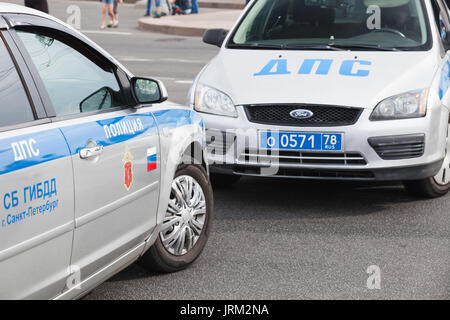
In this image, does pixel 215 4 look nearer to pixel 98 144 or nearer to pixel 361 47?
pixel 361 47

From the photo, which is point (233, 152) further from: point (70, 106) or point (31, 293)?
point (31, 293)

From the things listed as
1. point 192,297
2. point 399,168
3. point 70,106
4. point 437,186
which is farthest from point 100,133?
point 437,186

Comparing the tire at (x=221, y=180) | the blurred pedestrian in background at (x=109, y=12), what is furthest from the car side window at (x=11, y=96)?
the blurred pedestrian in background at (x=109, y=12)

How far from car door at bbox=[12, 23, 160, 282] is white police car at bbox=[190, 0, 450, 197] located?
1.85 metres

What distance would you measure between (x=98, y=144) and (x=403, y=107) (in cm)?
295

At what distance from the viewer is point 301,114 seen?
20.2 feet

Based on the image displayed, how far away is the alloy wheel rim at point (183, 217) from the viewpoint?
15.7 feet

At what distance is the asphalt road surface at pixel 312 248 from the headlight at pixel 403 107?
0.70 m

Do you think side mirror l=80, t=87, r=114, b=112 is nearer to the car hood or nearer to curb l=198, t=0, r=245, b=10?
the car hood

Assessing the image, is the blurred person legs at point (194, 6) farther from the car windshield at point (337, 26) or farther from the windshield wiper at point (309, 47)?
the windshield wiper at point (309, 47)

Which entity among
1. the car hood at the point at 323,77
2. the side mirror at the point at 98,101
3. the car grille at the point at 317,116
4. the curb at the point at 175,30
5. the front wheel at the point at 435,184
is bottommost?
the curb at the point at 175,30

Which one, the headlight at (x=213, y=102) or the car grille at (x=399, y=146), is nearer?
the car grille at (x=399, y=146)

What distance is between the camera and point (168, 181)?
15.1ft
